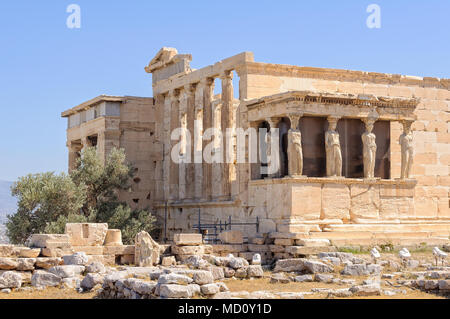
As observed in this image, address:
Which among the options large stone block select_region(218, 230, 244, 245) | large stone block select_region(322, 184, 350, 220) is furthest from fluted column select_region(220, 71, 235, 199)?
large stone block select_region(322, 184, 350, 220)

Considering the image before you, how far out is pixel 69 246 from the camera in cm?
1695

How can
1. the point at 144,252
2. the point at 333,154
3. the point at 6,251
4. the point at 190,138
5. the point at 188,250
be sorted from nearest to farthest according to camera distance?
the point at 6,251 → the point at 144,252 → the point at 188,250 → the point at 333,154 → the point at 190,138

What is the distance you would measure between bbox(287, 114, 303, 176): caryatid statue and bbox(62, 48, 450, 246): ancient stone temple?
0.03 m

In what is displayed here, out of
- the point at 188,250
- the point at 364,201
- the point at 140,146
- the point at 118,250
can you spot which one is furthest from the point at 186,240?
the point at 140,146

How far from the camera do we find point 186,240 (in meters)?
18.6

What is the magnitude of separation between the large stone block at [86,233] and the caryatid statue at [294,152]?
504 cm

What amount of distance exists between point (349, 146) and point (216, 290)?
33.3 ft

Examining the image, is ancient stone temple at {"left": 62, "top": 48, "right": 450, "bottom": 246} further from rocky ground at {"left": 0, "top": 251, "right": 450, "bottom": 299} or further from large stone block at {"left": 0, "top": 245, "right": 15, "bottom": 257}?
large stone block at {"left": 0, "top": 245, "right": 15, "bottom": 257}

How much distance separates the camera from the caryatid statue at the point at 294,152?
1966 cm

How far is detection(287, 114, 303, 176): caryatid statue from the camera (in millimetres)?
19656

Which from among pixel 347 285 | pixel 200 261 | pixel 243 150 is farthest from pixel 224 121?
pixel 347 285

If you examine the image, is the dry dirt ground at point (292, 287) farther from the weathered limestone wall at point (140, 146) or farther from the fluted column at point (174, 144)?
the weathered limestone wall at point (140, 146)

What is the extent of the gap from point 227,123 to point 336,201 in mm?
4963

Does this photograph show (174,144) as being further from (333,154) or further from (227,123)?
(333,154)
